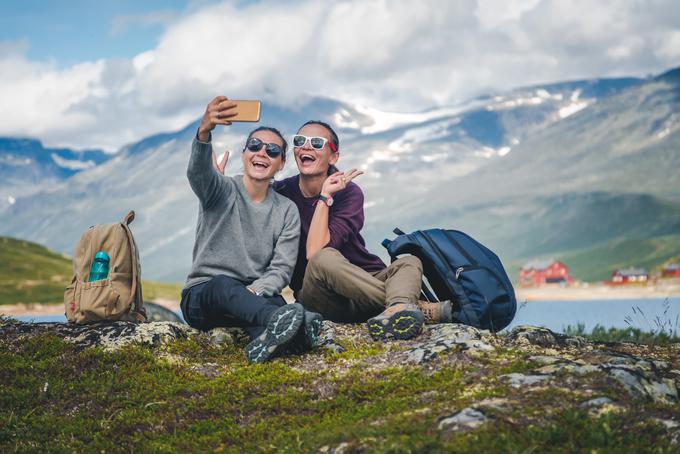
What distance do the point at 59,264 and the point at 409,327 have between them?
545 ft

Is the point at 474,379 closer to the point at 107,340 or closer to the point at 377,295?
the point at 377,295

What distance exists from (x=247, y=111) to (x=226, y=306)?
243 centimetres

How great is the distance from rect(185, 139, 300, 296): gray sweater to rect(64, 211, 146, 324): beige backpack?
0.94 m

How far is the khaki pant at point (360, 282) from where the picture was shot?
33.2ft

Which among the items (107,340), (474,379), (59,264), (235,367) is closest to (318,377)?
(235,367)

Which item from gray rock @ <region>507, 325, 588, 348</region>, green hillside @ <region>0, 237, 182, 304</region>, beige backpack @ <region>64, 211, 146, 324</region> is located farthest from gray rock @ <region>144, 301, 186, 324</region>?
green hillside @ <region>0, 237, 182, 304</region>

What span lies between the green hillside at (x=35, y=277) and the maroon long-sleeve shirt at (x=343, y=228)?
11542cm

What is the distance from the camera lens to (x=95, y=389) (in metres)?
8.97

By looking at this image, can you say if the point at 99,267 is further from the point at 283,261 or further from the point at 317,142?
the point at 317,142

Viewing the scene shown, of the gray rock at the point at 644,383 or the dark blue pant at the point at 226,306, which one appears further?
the dark blue pant at the point at 226,306

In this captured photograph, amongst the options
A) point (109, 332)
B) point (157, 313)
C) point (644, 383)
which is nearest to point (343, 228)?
point (109, 332)

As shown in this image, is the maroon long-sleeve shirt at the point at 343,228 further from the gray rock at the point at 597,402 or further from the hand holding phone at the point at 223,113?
the gray rock at the point at 597,402

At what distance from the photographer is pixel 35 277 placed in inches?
5758

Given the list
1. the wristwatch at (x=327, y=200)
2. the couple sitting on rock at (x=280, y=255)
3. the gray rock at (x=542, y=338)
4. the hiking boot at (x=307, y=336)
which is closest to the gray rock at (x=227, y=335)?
the couple sitting on rock at (x=280, y=255)
